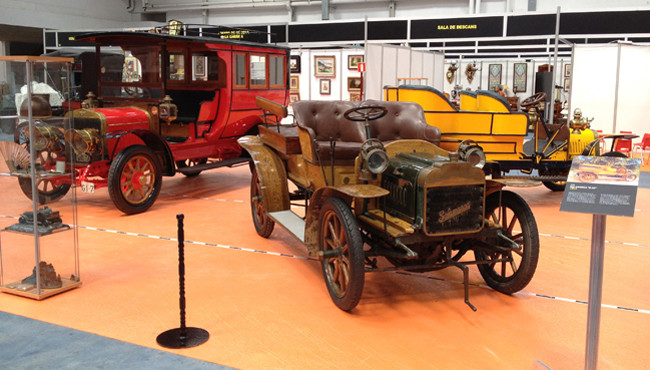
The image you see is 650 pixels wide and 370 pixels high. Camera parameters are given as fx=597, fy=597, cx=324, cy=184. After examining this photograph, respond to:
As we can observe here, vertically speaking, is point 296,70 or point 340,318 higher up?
point 296,70

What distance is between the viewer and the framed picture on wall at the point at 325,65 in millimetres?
12430

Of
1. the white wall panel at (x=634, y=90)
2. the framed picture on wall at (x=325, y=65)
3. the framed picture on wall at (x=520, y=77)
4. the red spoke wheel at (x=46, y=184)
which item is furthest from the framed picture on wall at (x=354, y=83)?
the red spoke wheel at (x=46, y=184)

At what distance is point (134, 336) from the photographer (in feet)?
11.1

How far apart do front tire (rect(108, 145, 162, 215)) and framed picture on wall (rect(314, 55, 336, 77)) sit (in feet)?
21.3

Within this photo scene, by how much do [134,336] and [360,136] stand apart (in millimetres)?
2639

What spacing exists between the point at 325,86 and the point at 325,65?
0.45 meters

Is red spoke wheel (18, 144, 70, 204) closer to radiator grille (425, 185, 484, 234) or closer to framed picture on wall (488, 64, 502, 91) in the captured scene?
radiator grille (425, 185, 484, 234)

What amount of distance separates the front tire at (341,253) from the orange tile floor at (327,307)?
0.44 ft

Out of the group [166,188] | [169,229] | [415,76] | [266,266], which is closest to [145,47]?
[166,188]

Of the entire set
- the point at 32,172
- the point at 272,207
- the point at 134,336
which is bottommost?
the point at 134,336

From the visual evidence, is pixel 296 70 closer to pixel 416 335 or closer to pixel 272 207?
pixel 272 207

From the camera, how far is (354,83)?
40.2 feet

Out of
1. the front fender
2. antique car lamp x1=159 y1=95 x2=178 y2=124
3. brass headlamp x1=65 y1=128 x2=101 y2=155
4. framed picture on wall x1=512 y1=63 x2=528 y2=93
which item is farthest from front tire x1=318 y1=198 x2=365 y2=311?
framed picture on wall x1=512 y1=63 x2=528 y2=93

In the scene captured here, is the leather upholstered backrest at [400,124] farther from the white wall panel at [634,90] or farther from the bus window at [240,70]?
the white wall panel at [634,90]
